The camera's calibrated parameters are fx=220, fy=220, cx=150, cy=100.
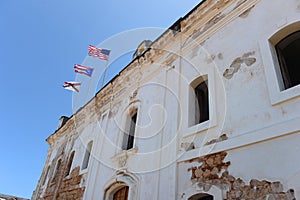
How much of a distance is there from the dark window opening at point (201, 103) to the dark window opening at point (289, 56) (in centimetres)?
177

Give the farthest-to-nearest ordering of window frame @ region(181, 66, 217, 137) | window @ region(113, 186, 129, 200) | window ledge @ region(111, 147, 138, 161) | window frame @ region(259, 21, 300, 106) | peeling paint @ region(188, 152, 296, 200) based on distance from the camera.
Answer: window ledge @ region(111, 147, 138, 161) < window @ region(113, 186, 129, 200) < window frame @ region(181, 66, 217, 137) < window frame @ region(259, 21, 300, 106) < peeling paint @ region(188, 152, 296, 200)

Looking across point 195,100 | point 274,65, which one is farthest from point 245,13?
point 195,100

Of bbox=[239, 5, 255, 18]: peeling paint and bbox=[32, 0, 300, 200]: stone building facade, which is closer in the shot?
bbox=[32, 0, 300, 200]: stone building facade

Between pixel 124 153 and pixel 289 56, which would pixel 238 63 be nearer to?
pixel 289 56

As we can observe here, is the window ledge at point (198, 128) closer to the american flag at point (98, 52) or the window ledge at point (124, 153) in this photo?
the window ledge at point (124, 153)

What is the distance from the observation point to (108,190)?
6984 millimetres

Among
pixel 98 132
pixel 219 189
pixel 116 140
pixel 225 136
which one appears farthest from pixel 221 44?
pixel 98 132

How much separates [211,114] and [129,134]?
3757mm

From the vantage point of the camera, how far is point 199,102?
5781 mm

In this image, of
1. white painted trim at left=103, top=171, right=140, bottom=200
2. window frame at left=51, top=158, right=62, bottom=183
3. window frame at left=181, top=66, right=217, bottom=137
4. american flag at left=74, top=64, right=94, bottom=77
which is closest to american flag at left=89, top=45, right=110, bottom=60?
american flag at left=74, top=64, right=94, bottom=77

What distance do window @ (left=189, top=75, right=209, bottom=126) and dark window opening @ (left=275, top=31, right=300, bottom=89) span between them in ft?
5.69

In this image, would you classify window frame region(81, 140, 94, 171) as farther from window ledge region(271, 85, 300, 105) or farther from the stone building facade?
window ledge region(271, 85, 300, 105)

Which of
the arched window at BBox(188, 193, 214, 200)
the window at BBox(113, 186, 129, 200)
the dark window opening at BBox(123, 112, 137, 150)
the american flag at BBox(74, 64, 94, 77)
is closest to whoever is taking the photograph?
the arched window at BBox(188, 193, 214, 200)

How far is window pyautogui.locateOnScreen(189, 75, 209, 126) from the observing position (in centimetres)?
547
